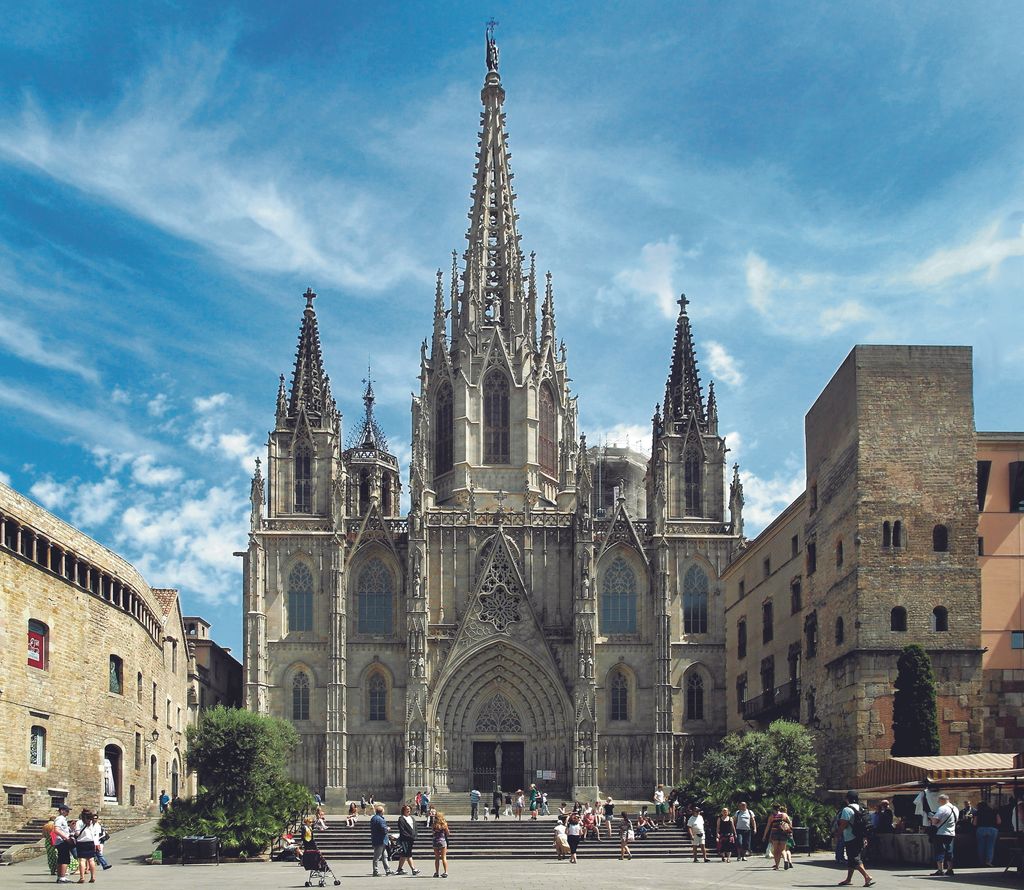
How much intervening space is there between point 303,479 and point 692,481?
732 inches

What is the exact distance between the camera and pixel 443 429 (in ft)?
260

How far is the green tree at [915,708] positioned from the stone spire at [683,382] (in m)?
35.5

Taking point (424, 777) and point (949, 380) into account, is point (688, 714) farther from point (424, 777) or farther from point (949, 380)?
point (949, 380)

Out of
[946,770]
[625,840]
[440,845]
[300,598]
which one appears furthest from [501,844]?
[300,598]

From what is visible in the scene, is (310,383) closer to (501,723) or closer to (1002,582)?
(501,723)

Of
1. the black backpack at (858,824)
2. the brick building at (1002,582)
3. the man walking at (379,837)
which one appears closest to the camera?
the black backpack at (858,824)

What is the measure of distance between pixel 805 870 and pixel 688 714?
37.6 metres

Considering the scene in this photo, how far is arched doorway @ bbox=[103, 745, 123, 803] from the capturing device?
171ft

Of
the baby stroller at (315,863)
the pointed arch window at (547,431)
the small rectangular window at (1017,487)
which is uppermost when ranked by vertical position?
the pointed arch window at (547,431)

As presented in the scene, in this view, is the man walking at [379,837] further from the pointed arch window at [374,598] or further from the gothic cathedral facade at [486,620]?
the pointed arch window at [374,598]

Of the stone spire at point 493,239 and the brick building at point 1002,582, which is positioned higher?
the stone spire at point 493,239

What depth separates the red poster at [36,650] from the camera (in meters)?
45.4

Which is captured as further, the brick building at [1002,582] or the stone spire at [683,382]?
the stone spire at [683,382]

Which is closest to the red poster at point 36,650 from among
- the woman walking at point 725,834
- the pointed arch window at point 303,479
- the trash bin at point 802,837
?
the woman walking at point 725,834
